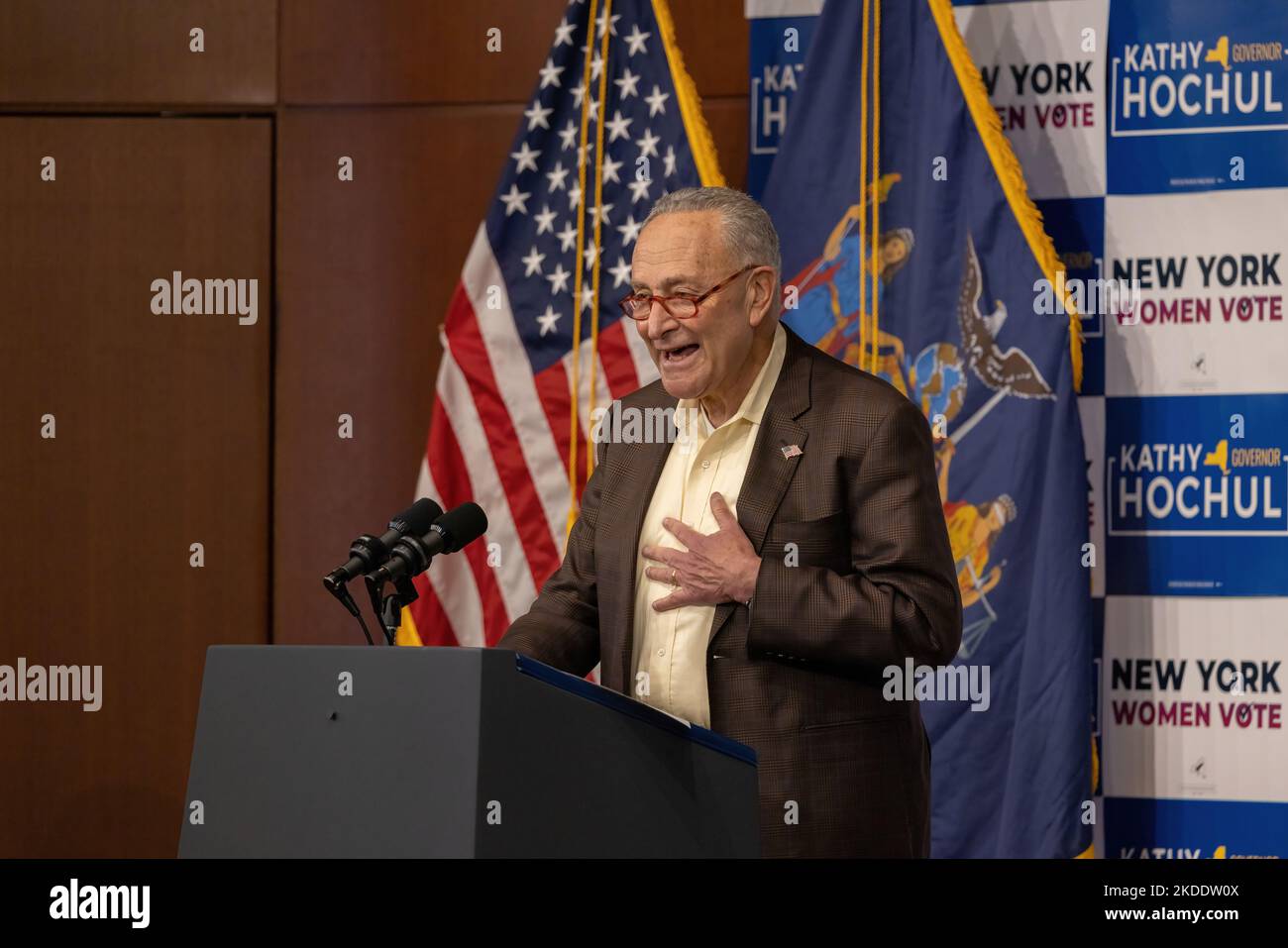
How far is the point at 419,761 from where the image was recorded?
1474mm

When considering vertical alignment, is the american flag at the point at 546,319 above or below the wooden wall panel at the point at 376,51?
below

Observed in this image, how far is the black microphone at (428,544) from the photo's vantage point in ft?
5.96

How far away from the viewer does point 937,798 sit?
11.3ft

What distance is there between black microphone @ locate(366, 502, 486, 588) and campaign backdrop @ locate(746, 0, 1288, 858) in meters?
2.04

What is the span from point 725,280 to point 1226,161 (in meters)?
1.98

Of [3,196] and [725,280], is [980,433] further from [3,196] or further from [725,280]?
[3,196]

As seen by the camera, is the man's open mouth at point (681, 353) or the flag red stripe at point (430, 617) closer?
the man's open mouth at point (681, 353)

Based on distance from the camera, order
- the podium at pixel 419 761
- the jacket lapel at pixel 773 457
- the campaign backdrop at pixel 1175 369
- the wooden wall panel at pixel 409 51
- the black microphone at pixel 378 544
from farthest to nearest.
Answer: the wooden wall panel at pixel 409 51, the campaign backdrop at pixel 1175 369, the jacket lapel at pixel 773 457, the black microphone at pixel 378 544, the podium at pixel 419 761

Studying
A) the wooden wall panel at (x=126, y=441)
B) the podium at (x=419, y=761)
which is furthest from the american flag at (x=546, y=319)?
the podium at (x=419, y=761)

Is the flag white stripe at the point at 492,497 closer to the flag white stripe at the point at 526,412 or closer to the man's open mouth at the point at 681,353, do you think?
the flag white stripe at the point at 526,412

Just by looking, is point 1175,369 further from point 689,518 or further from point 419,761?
point 419,761

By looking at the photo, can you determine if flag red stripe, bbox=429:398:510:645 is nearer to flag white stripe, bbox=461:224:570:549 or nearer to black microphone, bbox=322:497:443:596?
flag white stripe, bbox=461:224:570:549

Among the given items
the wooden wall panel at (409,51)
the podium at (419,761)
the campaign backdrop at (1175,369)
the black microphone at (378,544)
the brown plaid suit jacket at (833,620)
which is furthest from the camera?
the wooden wall panel at (409,51)

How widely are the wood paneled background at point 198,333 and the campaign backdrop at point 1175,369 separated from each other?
1280 mm
